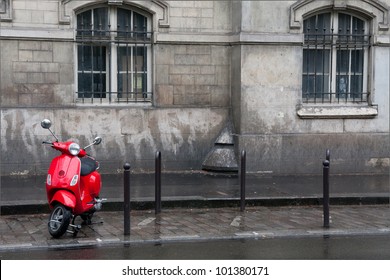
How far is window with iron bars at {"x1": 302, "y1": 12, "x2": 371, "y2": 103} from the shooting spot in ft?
47.8

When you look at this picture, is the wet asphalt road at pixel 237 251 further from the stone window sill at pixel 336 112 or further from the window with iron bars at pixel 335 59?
the window with iron bars at pixel 335 59

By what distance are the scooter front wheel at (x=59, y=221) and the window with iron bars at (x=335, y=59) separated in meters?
7.59

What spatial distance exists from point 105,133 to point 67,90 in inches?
45.6

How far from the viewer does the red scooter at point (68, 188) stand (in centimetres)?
842

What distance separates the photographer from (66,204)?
8.38 metres

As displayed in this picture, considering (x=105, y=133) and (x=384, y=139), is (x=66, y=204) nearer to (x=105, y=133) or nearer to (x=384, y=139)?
(x=105, y=133)

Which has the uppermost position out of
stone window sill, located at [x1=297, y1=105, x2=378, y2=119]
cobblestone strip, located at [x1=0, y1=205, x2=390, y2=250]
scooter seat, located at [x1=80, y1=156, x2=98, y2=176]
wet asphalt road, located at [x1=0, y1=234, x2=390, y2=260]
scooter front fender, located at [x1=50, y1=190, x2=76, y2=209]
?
stone window sill, located at [x1=297, y1=105, x2=378, y2=119]

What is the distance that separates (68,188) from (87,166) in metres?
0.50

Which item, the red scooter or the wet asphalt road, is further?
the red scooter

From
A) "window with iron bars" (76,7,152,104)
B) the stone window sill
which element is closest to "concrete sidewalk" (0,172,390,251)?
the stone window sill

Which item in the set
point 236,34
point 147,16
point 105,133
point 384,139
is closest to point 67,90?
point 105,133

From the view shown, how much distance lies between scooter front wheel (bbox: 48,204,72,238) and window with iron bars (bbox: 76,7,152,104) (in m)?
5.68

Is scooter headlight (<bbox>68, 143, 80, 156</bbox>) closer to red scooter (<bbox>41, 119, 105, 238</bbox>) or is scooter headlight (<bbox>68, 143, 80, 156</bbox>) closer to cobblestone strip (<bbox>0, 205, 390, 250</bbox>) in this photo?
red scooter (<bbox>41, 119, 105, 238</bbox>)

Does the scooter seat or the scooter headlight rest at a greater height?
the scooter headlight
